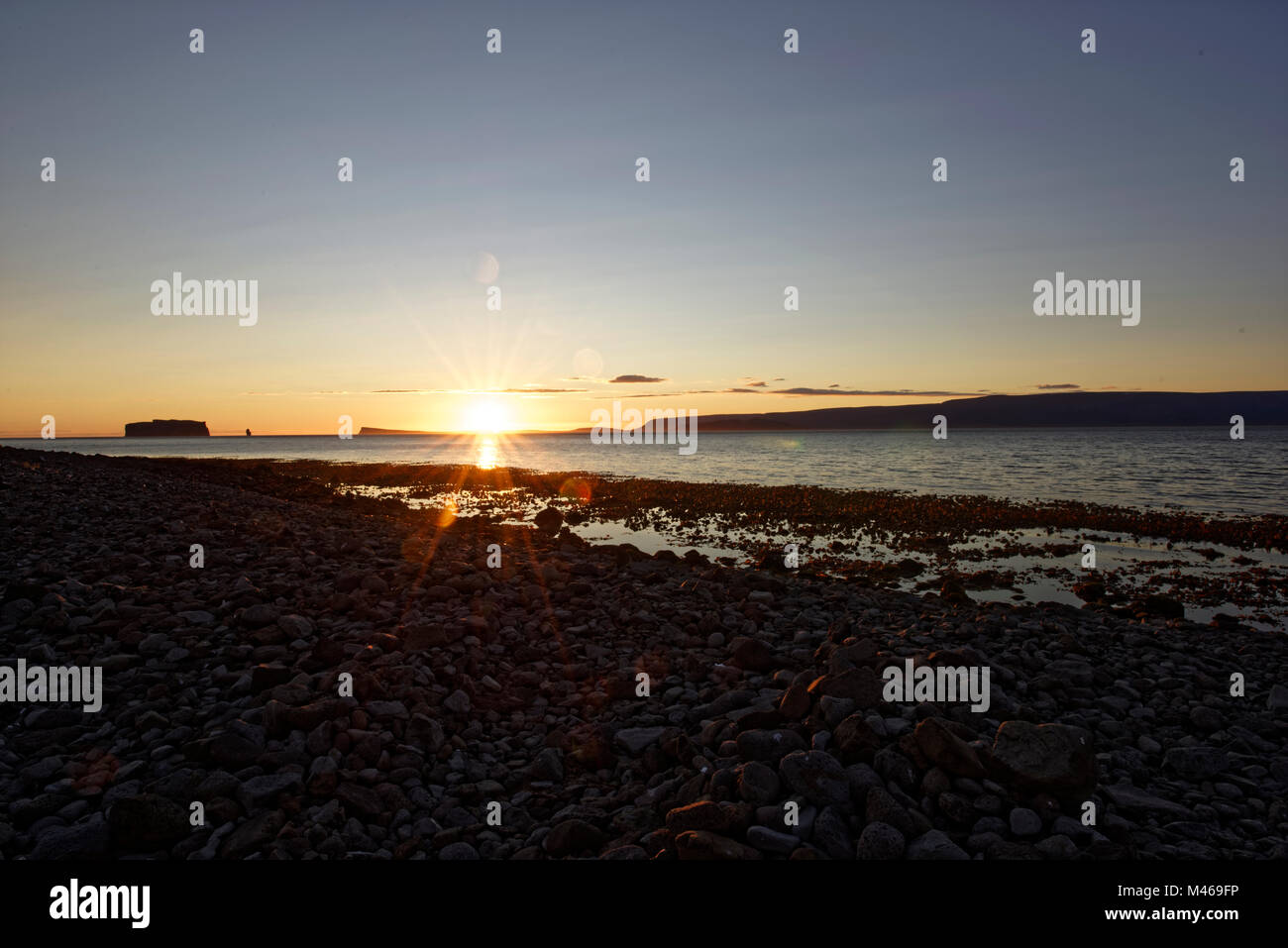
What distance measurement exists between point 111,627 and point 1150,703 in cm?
1421

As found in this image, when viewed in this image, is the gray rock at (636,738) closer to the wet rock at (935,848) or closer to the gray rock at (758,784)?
the gray rock at (758,784)

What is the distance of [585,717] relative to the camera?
7.74 metres

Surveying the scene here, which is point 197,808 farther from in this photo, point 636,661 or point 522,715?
point 636,661

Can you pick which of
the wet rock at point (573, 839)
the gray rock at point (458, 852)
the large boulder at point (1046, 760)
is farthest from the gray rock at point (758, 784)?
the gray rock at point (458, 852)

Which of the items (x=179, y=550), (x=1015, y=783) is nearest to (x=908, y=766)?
(x=1015, y=783)

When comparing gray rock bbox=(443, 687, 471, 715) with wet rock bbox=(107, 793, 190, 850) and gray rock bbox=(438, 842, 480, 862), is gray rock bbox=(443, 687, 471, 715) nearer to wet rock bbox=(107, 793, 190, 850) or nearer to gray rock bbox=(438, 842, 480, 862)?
gray rock bbox=(438, 842, 480, 862)

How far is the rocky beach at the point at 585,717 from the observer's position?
510 centimetres

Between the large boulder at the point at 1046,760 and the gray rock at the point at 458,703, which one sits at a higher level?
the large boulder at the point at 1046,760

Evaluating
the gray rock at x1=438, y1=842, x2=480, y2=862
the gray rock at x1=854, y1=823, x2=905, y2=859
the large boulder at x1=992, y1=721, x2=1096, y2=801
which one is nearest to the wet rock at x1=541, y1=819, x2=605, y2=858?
the gray rock at x1=438, y1=842, x2=480, y2=862

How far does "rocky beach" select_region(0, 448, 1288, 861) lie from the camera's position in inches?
201

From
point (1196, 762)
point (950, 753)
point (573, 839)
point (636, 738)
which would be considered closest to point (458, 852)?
point (573, 839)

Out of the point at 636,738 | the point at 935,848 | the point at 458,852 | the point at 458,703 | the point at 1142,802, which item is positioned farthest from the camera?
the point at 458,703

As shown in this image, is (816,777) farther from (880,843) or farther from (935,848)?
(935,848)

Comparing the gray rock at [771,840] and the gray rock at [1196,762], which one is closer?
the gray rock at [771,840]
